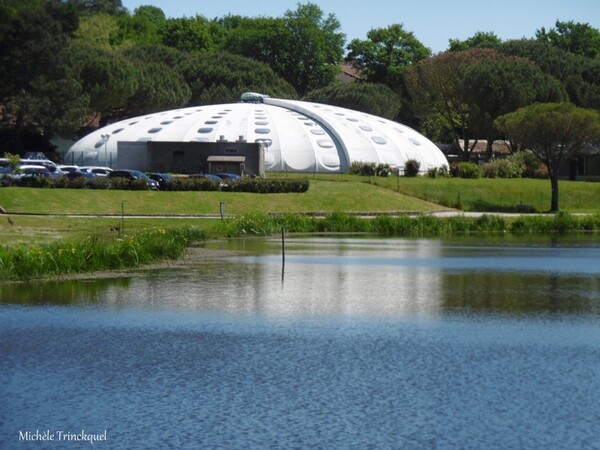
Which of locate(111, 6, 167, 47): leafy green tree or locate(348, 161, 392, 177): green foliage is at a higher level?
locate(111, 6, 167, 47): leafy green tree

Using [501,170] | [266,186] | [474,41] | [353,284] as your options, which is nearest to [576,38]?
[474,41]

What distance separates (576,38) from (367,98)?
5224 centimetres

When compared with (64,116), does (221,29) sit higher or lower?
higher

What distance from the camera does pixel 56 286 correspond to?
1420 inches

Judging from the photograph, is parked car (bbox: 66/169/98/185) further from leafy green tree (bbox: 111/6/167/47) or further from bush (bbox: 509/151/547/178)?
leafy green tree (bbox: 111/6/167/47)

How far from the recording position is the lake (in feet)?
61.2

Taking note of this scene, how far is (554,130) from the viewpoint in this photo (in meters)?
83.5

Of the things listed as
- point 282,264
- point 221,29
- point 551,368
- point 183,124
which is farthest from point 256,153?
point 221,29

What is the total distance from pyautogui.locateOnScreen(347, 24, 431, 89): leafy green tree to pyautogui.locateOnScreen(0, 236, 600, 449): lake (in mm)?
123212

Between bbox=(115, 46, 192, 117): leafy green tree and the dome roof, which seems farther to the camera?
bbox=(115, 46, 192, 117): leafy green tree

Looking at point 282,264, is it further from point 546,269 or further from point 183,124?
point 183,124

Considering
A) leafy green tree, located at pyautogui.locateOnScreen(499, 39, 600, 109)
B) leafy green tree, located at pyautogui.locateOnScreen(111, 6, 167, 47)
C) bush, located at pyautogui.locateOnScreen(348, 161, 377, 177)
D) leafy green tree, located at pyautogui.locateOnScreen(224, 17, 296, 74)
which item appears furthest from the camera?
leafy green tree, located at pyautogui.locateOnScreen(224, 17, 296, 74)

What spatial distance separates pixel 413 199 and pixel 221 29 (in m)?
115

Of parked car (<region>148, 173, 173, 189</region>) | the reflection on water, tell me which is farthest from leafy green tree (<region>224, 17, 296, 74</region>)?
the reflection on water
